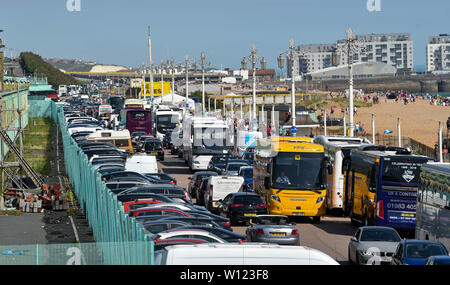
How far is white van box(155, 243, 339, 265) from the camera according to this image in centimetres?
912

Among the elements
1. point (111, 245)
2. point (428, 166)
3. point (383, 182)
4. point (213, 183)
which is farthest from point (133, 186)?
point (111, 245)

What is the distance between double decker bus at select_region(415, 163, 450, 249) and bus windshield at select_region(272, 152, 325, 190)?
22.0ft

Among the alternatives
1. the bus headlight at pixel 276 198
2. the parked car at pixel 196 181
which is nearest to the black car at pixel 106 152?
the parked car at pixel 196 181

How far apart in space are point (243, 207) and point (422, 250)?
11.5 m

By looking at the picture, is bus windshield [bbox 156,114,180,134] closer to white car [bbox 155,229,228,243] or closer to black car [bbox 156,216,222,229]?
black car [bbox 156,216,222,229]

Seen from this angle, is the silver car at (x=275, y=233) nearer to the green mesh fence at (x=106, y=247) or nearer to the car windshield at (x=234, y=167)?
the green mesh fence at (x=106, y=247)

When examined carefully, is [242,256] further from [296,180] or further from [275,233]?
[296,180]

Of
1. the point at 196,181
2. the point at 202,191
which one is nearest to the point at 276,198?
the point at 202,191

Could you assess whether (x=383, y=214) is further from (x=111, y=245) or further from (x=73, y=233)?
(x=111, y=245)

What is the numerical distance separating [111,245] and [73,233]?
44.0 ft

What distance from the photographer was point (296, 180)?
31.0 meters

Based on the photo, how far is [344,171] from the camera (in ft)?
108

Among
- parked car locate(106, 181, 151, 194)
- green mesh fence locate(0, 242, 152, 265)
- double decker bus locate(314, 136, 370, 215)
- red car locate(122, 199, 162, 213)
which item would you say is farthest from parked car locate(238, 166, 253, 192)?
green mesh fence locate(0, 242, 152, 265)

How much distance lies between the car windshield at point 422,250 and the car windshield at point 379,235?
255 centimetres
